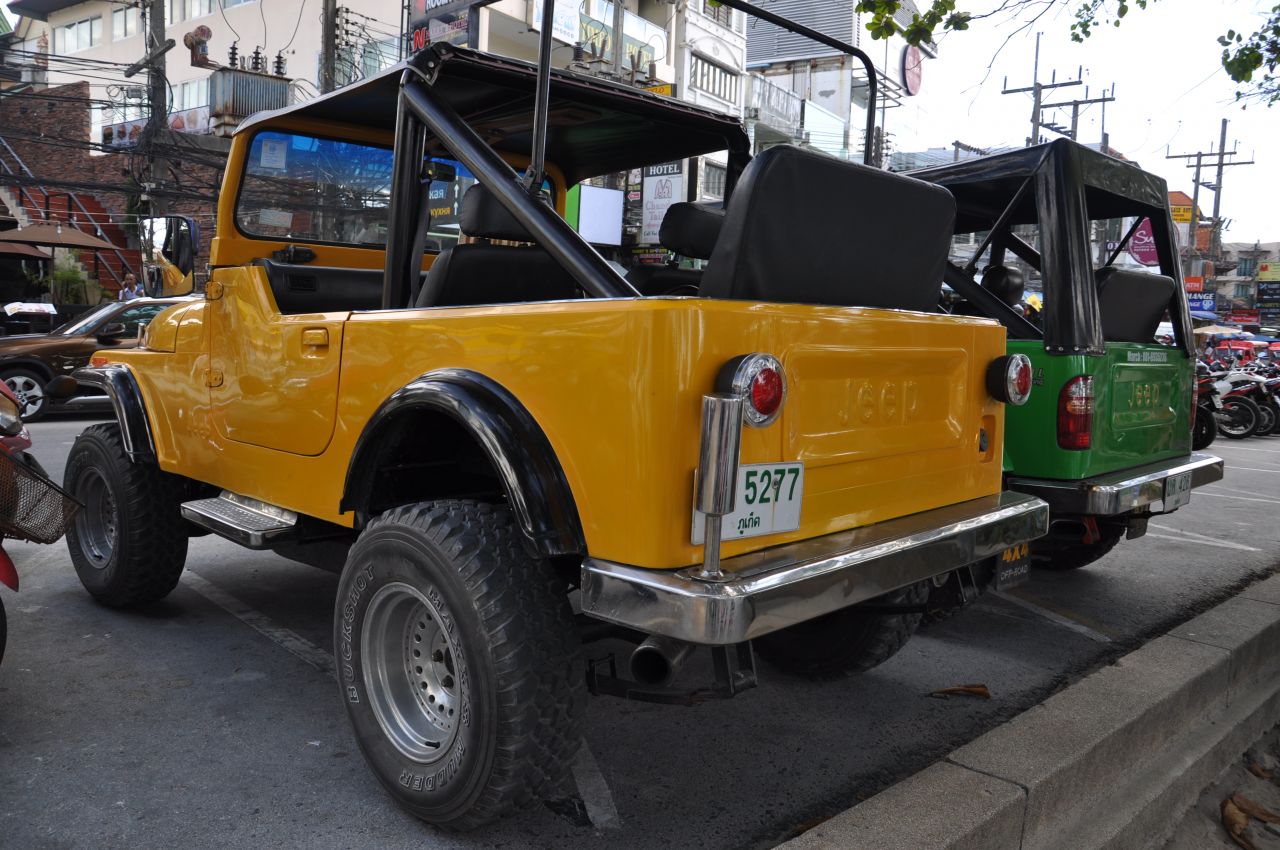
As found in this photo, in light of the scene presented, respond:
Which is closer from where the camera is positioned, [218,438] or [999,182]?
[218,438]

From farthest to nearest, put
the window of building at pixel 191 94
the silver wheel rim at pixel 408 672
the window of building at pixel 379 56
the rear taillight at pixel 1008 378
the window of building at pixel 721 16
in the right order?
1. the window of building at pixel 191 94
2. the window of building at pixel 721 16
3. the window of building at pixel 379 56
4. the rear taillight at pixel 1008 378
5. the silver wheel rim at pixel 408 672

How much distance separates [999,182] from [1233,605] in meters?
2.32

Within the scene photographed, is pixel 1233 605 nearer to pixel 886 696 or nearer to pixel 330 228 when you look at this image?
pixel 886 696

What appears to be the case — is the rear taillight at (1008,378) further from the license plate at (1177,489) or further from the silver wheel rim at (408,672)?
the silver wheel rim at (408,672)

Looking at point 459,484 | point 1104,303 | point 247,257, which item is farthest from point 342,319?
point 1104,303

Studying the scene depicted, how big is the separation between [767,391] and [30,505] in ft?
8.96

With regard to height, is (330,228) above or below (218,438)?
above

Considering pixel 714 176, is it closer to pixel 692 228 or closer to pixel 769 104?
pixel 692 228

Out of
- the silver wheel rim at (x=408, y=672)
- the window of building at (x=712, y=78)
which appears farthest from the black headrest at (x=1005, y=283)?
the window of building at (x=712, y=78)

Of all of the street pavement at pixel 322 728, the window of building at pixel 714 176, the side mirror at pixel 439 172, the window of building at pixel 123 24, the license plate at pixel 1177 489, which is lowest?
the street pavement at pixel 322 728

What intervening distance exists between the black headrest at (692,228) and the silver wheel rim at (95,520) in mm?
2947

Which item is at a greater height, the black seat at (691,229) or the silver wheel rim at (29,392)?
the black seat at (691,229)

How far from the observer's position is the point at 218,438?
148 inches

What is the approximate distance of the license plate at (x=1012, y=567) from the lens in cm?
319
